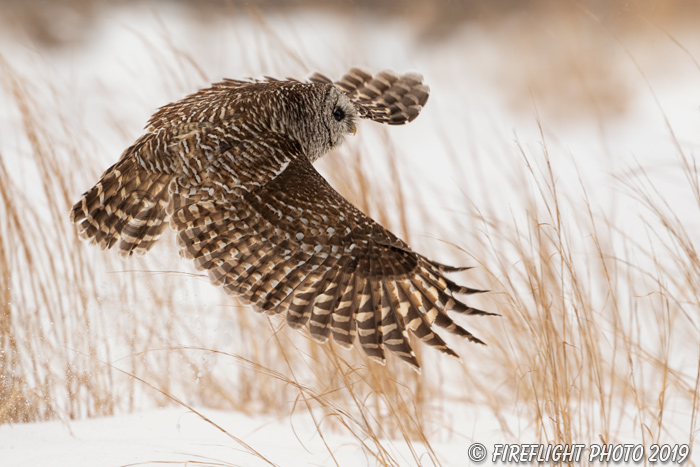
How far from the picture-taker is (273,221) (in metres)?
2.90

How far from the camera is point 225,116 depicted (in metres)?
3.16

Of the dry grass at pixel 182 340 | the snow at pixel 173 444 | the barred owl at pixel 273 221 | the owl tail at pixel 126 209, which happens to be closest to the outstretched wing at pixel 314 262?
the barred owl at pixel 273 221

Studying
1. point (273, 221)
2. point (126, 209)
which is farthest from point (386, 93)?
point (126, 209)

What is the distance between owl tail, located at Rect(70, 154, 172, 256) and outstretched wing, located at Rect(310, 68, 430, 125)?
1.11 metres

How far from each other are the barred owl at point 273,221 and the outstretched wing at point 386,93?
1.04 ft

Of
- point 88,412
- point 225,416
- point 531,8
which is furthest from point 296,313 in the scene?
point 531,8

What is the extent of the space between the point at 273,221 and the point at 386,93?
1267mm

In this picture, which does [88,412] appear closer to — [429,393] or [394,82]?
[429,393]

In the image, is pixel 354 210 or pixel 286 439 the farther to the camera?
pixel 286 439

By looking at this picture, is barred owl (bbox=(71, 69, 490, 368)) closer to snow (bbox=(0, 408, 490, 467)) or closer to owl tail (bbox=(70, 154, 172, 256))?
owl tail (bbox=(70, 154, 172, 256))

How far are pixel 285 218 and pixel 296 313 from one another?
1.29 ft

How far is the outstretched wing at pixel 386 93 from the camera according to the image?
370 centimetres

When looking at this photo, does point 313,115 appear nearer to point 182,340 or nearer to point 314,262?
point 314,262

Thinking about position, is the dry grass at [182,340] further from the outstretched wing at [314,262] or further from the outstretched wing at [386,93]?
the outstretched wing at [314,262]
